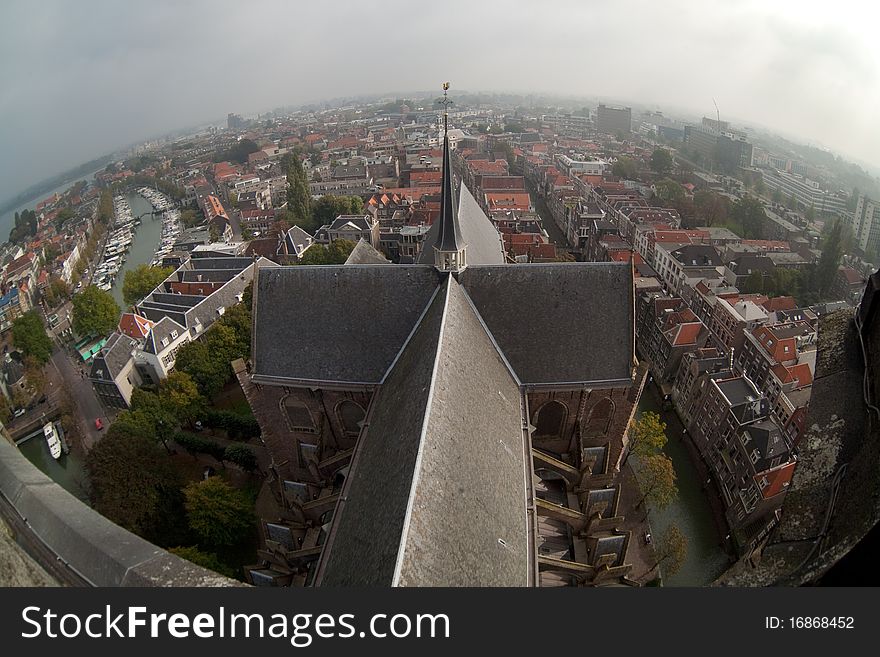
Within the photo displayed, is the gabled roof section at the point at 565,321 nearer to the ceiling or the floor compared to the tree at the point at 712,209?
nearer to the ceiling

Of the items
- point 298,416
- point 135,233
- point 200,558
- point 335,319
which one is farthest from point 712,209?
point 135,233

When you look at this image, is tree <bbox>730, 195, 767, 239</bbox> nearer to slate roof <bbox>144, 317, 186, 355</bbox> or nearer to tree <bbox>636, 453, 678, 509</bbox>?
tree <bbox>636, 453, 678, 509</bbox>

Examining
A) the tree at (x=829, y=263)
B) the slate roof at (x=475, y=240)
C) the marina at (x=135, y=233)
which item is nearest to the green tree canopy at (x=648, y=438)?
the slate roof at (x=475, y=240)

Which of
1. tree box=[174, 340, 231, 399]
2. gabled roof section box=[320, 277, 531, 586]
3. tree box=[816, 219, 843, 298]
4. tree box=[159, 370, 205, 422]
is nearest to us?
gabled roof section box=[320, 277, 531, 586]

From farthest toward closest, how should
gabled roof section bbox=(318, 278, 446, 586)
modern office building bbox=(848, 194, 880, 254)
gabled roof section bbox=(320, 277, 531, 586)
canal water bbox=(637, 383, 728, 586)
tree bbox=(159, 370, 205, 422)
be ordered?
modern office building bbox=(848, 194, 880, 254) < tree bbox=(159, 370, 205, 422) < canal water bbox=(637, 383, 728, 586) < gabled roof section bbox=(318, 278, 446, 586) < gabled roof section bbox=(320, 277, 531, 586)

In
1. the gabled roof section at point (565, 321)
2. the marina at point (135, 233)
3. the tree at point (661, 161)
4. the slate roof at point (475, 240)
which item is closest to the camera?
the gabled roof section at point (565, 321)

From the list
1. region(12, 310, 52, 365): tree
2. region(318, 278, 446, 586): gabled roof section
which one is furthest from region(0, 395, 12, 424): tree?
region(318, 278, 446, 586): gabled roof section

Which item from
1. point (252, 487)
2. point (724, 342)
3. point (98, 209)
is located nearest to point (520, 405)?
point (252, 487)

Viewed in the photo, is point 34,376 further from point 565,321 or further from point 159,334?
point 565,321

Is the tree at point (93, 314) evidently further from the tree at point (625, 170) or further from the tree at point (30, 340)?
the tree at point (625, 170)
